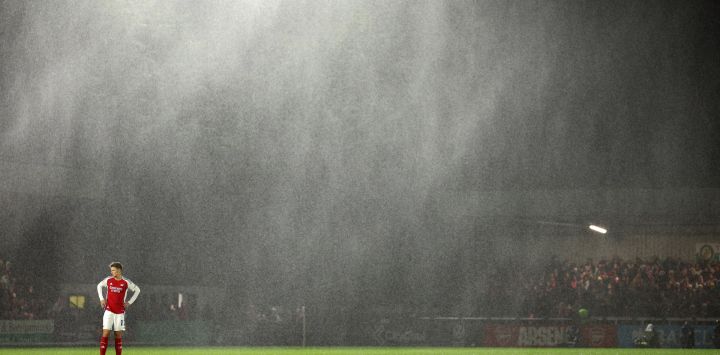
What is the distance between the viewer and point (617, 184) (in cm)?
4981

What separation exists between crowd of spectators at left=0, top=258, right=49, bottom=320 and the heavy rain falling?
4.28m

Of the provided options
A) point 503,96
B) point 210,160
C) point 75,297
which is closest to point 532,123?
point 503,96

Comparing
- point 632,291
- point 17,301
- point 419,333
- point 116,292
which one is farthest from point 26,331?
point 632,291

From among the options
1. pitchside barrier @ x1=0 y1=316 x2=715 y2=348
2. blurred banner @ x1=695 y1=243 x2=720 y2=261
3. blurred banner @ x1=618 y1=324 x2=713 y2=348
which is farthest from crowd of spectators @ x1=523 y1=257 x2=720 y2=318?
→ blurred banner @ x1=695 y1=243 x2=720 y2=261

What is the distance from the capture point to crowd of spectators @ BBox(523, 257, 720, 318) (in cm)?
3656

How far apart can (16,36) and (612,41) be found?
29289 millimetres

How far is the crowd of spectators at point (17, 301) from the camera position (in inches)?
1439

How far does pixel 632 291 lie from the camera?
37.4 meters

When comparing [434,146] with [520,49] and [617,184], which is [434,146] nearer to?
[520,49]

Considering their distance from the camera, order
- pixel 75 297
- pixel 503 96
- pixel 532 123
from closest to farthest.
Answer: pixel 75 297, pixel 532 123, pixel 503 96

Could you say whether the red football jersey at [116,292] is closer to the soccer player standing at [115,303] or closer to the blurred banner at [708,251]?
the soccer player standing at [115,303]

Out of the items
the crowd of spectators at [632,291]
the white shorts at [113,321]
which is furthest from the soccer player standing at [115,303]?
the crowd of spectators at [632,291]

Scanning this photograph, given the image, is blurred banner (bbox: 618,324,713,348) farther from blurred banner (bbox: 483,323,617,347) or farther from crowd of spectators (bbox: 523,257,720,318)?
crowd of spectators (bbox: 523,257,720,318)

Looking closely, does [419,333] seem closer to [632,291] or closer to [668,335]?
[632,291]
